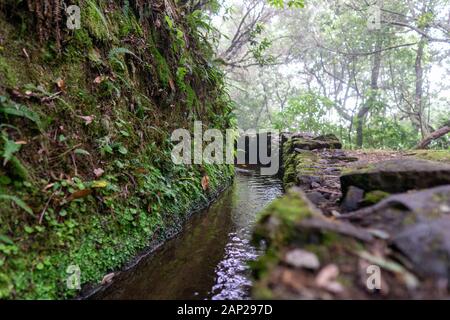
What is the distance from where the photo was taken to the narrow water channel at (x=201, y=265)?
313 cm

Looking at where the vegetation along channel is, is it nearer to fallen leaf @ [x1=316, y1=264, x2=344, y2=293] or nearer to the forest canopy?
fallen leaf @ [x1=316, y1=264, x2=344, y2=293]

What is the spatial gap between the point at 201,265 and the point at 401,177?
7.86 ft

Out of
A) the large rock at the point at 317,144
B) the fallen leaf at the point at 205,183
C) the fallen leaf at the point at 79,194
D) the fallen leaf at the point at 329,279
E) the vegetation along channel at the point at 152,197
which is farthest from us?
the large rock at the point at 317,144

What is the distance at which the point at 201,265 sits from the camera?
12.3 feet

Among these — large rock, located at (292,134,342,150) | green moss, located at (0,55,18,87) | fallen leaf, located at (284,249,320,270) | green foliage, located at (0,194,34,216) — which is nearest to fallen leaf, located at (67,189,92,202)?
green foliage, located at (0,194,34,216)

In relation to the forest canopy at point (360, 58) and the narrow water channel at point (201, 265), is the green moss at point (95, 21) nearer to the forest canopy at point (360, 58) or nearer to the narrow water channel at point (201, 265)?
the narrow water channel at point (201, 265)

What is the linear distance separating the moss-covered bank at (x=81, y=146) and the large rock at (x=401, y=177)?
8.77ft

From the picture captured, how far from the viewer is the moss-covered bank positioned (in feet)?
9.09

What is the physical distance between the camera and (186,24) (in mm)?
7527

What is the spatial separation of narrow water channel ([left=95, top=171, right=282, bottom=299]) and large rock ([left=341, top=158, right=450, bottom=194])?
156 centimetres

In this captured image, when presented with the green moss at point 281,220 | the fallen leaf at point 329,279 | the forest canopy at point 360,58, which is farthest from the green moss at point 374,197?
the forest canopy at point 360,58

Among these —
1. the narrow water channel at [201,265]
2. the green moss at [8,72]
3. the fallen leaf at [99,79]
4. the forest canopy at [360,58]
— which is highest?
the forest canopy at [360,58]

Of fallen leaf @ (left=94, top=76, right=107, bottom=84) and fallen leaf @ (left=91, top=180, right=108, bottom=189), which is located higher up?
fallen leaf @ (left=94, top=76, right=107, bottom=84)

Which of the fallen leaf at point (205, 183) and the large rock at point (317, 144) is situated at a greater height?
the large rock at point (317, 144)
